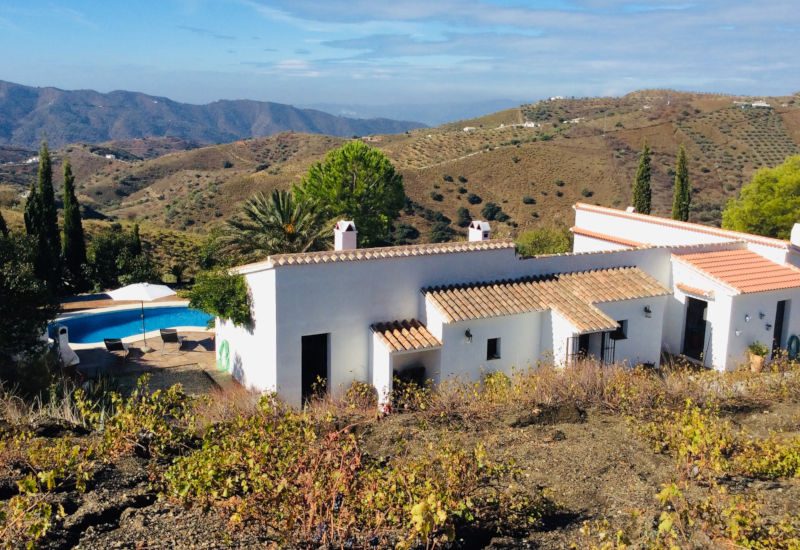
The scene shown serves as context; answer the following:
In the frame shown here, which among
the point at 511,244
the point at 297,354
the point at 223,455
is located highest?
the point at 511,244

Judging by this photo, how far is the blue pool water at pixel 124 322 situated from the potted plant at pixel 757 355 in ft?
57.9

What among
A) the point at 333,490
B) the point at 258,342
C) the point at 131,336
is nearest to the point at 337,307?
the point at 258,342

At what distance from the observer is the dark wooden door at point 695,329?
771 inches

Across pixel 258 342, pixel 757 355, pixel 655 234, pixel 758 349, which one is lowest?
pixel 757 355

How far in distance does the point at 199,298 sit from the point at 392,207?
19.0 metres

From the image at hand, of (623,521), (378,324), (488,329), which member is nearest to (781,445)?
(623,521)

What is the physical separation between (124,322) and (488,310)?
51.7 ft

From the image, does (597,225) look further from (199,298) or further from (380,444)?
(380,444)

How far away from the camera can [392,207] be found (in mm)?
35094

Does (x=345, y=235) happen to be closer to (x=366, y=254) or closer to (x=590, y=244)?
(x=366, y=254)

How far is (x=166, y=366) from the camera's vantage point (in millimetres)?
19234

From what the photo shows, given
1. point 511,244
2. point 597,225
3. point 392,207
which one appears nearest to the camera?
point 511,244

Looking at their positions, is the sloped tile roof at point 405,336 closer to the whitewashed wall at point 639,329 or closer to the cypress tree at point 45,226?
the whitewashed wall at point 639,329

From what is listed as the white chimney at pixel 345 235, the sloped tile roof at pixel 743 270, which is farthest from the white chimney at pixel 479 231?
the sloped tile roof at pixel 743 270
